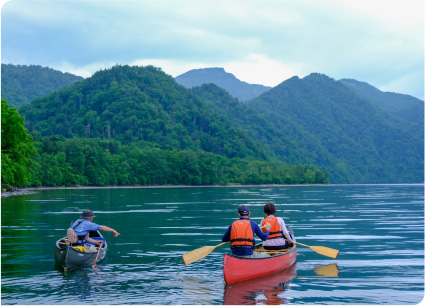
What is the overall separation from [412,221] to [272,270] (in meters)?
24.2

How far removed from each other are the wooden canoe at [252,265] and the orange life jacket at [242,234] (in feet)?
2.01

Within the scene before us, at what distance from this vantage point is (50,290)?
1644cm

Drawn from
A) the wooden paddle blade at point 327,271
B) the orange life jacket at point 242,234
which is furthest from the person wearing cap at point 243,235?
the wooden paddle blade at point 327,271

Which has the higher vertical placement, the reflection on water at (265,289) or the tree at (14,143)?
the tree at (14,143)

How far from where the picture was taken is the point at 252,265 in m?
18.0

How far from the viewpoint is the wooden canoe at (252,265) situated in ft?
56.5

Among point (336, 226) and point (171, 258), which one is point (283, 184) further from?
point (171, 258)


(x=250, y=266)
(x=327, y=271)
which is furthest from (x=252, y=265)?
(x=327, y=271)

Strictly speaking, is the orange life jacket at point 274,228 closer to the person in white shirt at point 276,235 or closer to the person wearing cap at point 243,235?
the person in white shirt at point 276,235

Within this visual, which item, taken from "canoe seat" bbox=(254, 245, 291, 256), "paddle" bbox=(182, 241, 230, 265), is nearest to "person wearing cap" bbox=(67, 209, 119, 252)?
"paddle" bbox=(182, 241, 230, 265)

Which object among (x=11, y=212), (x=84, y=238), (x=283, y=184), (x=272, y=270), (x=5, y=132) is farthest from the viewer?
(x=283, y=184)

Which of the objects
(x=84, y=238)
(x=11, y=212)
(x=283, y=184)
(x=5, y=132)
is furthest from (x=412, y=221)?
(x=283, y=184)

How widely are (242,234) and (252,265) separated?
1036 millimetres

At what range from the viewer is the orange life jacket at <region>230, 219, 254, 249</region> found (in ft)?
60.1
